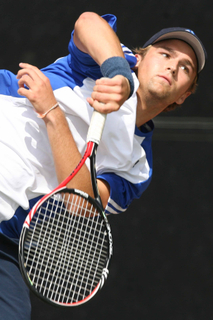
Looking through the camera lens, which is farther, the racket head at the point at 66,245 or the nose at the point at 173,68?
the nose at the point at 173,68

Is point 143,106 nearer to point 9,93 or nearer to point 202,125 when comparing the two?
point 9,93

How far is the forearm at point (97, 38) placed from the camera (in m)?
1.00

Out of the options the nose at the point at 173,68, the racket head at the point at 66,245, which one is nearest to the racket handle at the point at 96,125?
the racket head at the point at 66,245

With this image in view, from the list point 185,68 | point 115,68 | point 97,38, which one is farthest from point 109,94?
point 185,68

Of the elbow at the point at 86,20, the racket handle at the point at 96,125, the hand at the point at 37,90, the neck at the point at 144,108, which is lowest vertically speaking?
the neck at the point at 144,108

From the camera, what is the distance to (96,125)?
96cm

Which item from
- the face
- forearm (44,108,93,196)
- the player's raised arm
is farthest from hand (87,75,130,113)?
the face

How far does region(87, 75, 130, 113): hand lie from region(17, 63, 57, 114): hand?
13 cm

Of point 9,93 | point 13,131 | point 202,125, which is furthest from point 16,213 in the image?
point 202,125

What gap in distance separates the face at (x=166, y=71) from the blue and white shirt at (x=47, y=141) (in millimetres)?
96

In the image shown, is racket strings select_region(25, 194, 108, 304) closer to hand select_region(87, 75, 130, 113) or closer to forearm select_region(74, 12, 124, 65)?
hand select_region(87, 75, 130, 113)

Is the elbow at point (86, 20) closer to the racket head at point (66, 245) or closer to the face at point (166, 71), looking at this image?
the face at point (166, 71)

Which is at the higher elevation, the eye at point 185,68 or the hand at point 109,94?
the hand at point 109,94

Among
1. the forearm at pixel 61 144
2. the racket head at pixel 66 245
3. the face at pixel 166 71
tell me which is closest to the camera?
the racket head at pixel 66 245
